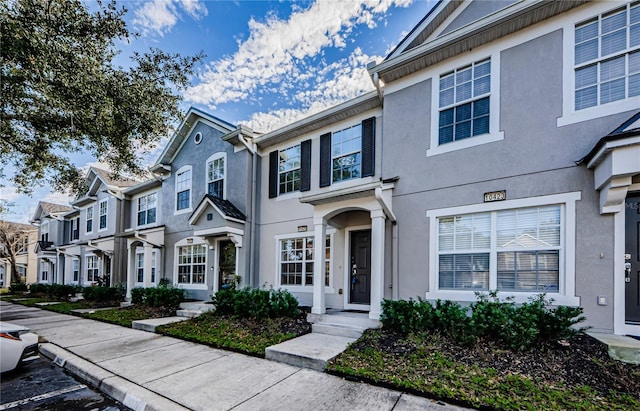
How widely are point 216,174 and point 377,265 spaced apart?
303 inches

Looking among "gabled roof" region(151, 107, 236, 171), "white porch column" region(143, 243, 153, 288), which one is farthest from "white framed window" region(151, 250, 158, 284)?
"gabled roof" region(151, 107, 236, 171)

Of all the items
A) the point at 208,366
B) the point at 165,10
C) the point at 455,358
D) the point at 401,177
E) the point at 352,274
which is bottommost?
the point at 208,366

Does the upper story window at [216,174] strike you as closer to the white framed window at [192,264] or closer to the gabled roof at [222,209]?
the gabled roof at [222,209]

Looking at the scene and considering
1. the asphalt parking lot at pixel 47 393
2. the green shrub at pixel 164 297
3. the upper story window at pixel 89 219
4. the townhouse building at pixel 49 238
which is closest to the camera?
the asphalt parking lot at pixel 47 393

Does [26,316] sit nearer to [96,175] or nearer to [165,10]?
[96,175]

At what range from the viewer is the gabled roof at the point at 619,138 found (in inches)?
182

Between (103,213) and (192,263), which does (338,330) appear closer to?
(192,263)

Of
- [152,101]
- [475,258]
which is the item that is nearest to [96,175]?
[152,101]

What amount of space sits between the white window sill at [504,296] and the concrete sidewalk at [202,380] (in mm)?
2939

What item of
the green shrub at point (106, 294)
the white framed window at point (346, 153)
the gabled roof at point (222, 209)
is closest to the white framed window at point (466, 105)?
the white framed window at point (346, 153)

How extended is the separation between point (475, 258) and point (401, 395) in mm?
3455

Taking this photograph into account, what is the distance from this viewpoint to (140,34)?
8.42m

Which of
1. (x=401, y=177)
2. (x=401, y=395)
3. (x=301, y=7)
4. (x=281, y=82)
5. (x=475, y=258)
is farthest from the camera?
(x=281, y=82)

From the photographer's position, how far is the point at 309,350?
5.80 meters
